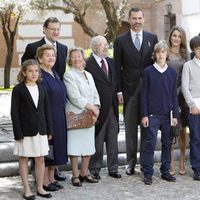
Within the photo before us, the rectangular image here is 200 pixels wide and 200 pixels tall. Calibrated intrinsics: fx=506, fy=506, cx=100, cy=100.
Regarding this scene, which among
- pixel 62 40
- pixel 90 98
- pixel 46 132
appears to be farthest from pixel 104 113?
pixel 62 40

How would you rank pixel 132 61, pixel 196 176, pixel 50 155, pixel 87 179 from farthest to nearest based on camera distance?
pixel 132 61 → pixel 196 176 → pixel 87 179 → pixel 50 155

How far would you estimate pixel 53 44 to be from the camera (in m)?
6.84

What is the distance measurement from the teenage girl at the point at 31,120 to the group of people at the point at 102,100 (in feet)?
0.04

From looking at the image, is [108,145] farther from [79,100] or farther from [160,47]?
[160,47]

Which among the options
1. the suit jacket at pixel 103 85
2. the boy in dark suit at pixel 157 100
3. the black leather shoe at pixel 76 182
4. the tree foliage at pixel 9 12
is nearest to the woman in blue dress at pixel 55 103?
the black leather shoe at pixel 76 182

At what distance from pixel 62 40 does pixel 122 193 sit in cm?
1881

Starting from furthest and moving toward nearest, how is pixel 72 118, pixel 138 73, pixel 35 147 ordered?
1. pixel 138 73
2. pixel 72 118
3. pixel 35 147

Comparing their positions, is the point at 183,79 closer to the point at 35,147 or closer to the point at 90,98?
the point at 90,98

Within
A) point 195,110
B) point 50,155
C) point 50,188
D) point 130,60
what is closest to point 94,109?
point 50,155

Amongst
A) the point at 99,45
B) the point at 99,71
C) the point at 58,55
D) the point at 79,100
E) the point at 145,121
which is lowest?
the point at 145,121

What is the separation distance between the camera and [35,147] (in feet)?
19.6

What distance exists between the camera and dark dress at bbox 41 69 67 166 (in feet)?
20.6

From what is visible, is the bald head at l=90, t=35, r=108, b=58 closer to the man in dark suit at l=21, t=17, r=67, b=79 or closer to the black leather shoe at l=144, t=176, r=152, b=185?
the man in dark suit at l=21, t=17, r=67, b=79

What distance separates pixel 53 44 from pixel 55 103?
0.97 meters
